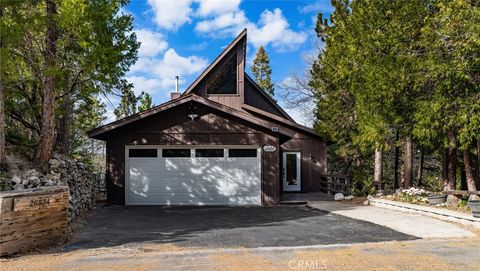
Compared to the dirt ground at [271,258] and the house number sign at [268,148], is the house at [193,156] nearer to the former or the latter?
the house number sign at [268,148]

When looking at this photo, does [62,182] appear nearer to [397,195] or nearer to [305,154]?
[397,195]

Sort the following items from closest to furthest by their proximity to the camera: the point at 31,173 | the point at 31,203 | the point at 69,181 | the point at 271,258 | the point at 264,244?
the point at 271,258 → the point at 31,203 → the point at 264,244 → the point at 31,173 → the point at 69,181

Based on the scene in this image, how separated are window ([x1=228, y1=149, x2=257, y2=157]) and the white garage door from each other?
0.12 feet

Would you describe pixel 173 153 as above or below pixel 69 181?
above

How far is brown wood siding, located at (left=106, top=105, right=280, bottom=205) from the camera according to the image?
13.5 meters

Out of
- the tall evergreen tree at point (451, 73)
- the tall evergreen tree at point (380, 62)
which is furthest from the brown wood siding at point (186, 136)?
the tall evergreen tree at point (451, 73)

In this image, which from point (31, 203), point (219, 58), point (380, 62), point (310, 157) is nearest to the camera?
point (31, 203)

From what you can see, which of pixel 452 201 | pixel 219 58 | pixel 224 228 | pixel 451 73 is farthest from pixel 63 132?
pixel 452 201

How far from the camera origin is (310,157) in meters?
18.1

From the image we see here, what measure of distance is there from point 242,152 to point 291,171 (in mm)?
5098

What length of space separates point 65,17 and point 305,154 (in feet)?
41.3

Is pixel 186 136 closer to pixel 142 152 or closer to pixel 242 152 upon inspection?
pixel 142 152

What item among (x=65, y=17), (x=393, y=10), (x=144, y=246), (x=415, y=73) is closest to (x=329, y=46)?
(x=393, y=10)

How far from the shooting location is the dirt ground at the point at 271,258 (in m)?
5.37
